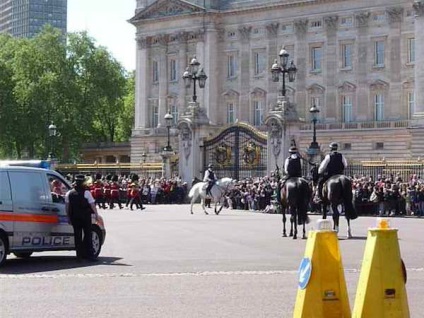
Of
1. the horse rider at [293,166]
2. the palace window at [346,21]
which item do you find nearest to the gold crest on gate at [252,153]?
the horse rider at [293,166]

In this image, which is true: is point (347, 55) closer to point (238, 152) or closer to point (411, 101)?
point (411, 101)

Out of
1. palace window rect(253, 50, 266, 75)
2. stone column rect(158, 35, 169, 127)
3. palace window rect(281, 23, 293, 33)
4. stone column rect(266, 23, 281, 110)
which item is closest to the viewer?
palace window rect(281, 23, 293, 33)

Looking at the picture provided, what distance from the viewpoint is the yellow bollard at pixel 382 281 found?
8203 mm

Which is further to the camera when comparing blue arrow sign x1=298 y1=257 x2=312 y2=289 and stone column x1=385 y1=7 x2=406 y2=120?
stone column x1=385 y1=7 x2=406 y2=120

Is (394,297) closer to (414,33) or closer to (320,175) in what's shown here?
(320,175)

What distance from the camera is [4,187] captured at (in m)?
16.8

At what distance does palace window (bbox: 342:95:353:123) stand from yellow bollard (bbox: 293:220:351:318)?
65502 millimetres

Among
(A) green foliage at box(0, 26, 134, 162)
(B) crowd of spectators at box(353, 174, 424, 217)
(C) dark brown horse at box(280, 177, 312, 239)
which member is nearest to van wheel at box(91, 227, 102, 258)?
(C) dark brown horse at box(280, 177, 312, 239)

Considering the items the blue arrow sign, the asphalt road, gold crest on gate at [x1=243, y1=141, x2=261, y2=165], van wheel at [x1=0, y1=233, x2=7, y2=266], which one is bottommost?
the asphalt road

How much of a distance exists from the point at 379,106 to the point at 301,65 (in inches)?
297

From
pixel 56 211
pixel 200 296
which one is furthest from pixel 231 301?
pixel 56 211

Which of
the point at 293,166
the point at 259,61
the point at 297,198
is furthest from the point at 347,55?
the point at 297,198

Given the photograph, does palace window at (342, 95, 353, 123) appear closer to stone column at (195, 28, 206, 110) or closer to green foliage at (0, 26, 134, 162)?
stone column at (195, 28, 206, 110)

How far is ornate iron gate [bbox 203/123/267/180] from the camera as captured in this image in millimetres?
46281
